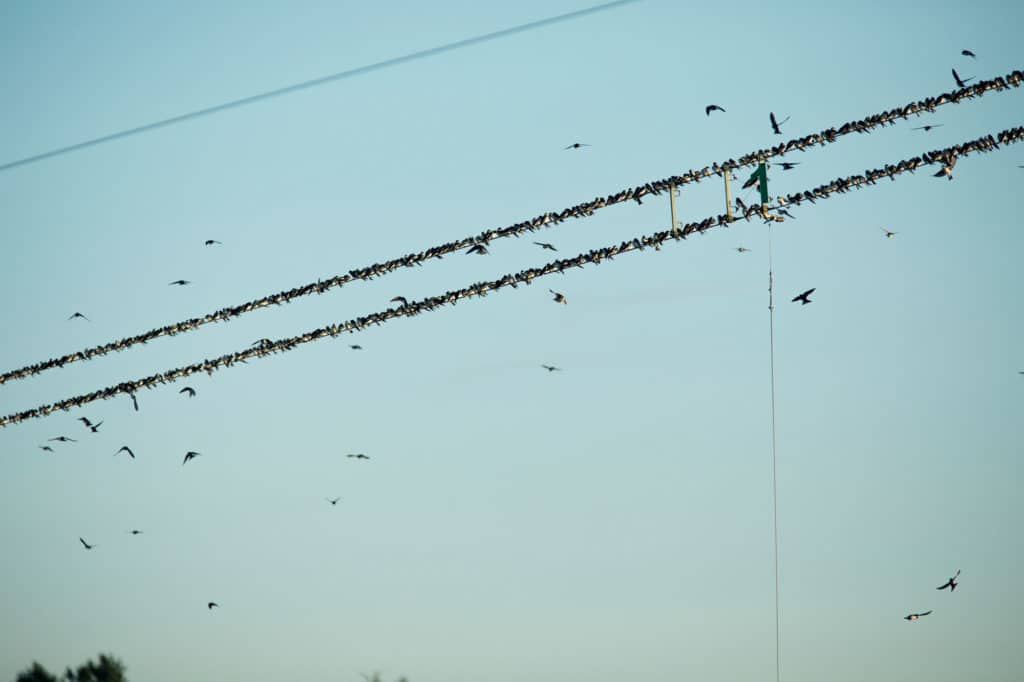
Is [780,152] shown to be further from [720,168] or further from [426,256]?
[426,256]

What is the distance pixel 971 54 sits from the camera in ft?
77.6

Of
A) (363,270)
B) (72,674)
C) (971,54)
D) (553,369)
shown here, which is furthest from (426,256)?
(72,674)

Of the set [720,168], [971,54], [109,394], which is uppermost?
[971,54]

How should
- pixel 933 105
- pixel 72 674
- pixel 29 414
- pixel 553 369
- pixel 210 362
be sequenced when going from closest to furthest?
pixel 933 105 < pixel 210 362 < pixel 29 414 < pixel 553 369 < pixel 72 674

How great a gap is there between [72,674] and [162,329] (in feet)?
207

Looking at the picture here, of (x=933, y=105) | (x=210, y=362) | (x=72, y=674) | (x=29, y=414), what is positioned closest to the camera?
(x=933, y=105)

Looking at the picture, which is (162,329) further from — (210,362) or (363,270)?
(363,270)

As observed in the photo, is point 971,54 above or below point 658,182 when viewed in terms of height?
above

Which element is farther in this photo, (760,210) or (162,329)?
(162,329)

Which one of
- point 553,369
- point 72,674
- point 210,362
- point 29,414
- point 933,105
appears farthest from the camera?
point 72,674

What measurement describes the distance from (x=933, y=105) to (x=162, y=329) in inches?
531

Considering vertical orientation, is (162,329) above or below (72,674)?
below

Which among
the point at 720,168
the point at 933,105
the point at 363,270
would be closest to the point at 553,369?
the point at 363,270

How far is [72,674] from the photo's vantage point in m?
81.2
